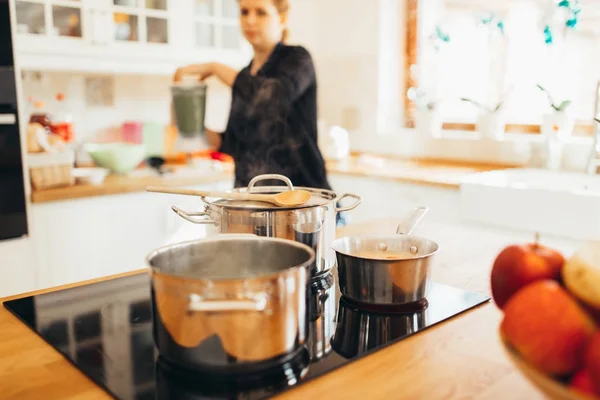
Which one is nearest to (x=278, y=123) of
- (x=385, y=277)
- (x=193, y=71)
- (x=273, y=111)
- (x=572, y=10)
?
(x=273, y=111)

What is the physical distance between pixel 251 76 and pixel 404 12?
156 centimetres

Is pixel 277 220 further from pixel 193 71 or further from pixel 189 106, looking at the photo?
pixel 193 71

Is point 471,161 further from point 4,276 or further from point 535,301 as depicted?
point 535,301

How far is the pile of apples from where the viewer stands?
48 centimetres

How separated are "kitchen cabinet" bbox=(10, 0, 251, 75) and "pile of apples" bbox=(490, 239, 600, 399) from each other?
234 cm

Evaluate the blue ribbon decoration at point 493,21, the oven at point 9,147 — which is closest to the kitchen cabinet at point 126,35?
the oven at point 9,147

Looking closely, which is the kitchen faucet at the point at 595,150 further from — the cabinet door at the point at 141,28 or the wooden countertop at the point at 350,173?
the cabinet door at the point at 141,28

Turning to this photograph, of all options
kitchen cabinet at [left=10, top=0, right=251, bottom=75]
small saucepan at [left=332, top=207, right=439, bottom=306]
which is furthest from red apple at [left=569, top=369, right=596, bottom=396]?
kitchen cabinet at [left=10, top=0, right=251, bottom=75]

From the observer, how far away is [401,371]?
0.70 metres

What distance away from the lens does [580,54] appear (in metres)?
2.73

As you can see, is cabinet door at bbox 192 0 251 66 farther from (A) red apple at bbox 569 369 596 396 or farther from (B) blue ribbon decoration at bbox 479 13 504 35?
(A) red apple at bbox 569 369 596 396

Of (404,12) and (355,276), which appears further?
(404,12)

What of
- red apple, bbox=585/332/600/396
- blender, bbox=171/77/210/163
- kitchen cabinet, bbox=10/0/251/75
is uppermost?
kitchen cabinet, bbox=10/0/251/75

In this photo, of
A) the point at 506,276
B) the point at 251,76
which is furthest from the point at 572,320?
the point at 251,76
